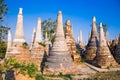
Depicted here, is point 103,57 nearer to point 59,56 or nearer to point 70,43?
point 70,43

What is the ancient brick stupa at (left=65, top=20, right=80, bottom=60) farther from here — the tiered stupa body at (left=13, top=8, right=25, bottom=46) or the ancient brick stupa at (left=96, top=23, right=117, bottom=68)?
the tiered stupa body at (left=13, top=8, right=25, bottom=46)

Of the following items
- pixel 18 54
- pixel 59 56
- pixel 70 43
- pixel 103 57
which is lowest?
pixel 103 57

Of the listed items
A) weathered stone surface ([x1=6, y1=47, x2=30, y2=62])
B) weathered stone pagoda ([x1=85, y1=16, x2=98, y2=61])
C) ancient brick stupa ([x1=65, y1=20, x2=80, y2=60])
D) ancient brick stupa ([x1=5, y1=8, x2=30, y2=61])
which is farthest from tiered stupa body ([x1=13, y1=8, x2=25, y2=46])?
weathered stone pagoda ([x1=85, y1=16, x2=98, y2=61])

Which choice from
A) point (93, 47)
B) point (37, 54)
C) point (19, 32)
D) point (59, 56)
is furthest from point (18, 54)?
point (93, 47)

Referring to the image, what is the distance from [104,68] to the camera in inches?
871

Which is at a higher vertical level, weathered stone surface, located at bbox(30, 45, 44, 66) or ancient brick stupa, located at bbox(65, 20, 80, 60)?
ancient brick stupa, located at bbox(65, 20, 80, 60)

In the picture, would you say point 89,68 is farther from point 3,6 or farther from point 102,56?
point 3,6

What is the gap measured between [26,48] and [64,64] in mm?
3623

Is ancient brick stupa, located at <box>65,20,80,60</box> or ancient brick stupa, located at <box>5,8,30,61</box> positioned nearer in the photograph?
ancient brick stupa, located at <box>5,8,30,61</box>

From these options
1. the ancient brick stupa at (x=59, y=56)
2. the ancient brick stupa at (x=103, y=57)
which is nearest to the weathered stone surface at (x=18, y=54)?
the ancient brick stupa at (x=59, y=56)

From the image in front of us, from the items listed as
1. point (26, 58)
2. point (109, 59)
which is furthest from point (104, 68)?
point (26, 58)

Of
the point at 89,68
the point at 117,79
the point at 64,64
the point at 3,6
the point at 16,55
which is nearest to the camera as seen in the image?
the point at 117,79

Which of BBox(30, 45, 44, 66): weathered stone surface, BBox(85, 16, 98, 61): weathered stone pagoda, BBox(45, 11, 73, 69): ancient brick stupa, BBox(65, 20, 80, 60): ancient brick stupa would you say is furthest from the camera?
BBox(85, 16, 98, 61): weathered stone pagoda

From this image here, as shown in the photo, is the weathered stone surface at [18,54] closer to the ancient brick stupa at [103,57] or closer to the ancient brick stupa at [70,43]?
the ancient brick stupa at [70,43]
